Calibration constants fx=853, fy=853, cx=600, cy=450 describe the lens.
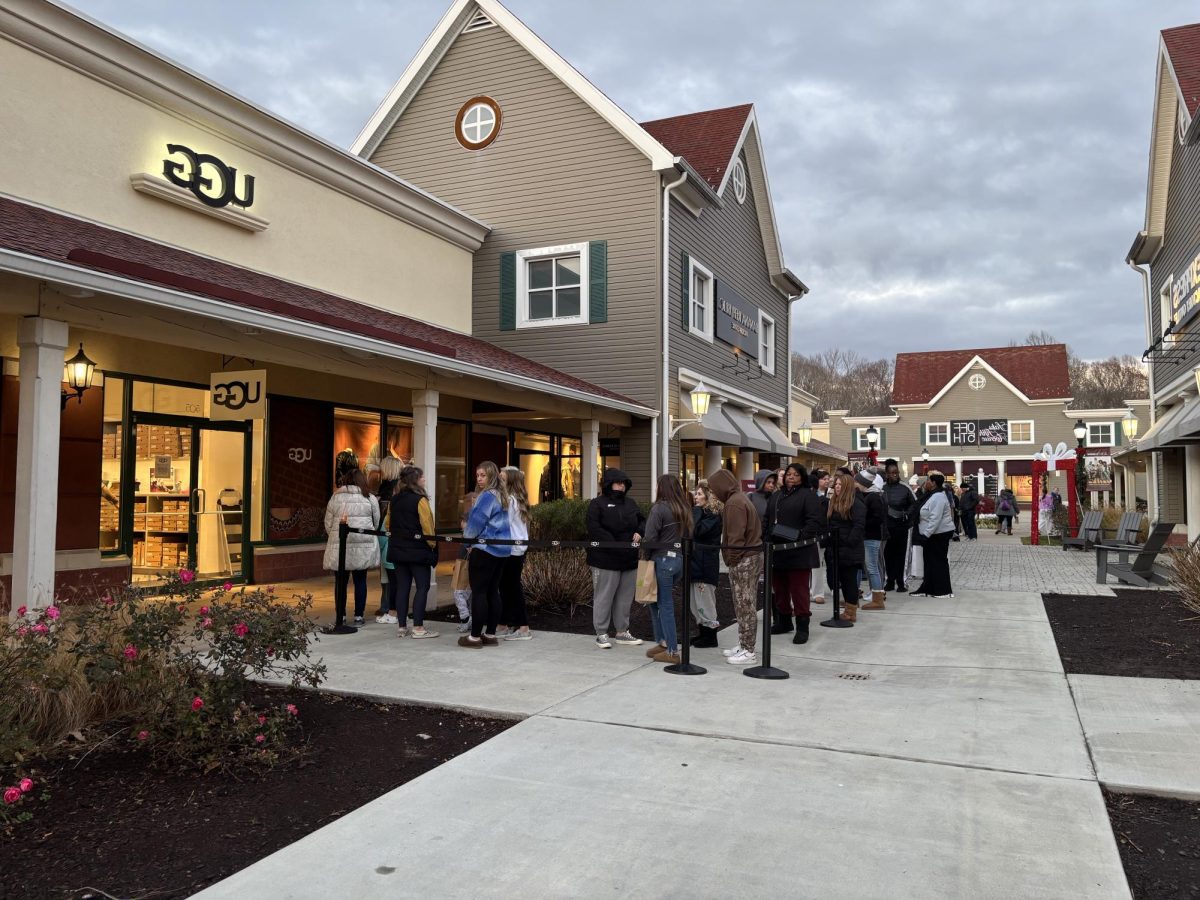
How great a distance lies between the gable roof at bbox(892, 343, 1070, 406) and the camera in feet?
159

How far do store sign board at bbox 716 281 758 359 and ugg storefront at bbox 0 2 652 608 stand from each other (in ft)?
16.9

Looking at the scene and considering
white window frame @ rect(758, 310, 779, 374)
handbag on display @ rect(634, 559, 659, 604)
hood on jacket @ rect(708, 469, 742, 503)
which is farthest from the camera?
white window frame @ rect(758, 310, 779, 374)

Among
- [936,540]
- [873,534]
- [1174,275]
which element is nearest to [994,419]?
[1174,275]

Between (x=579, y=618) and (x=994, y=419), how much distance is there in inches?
1783

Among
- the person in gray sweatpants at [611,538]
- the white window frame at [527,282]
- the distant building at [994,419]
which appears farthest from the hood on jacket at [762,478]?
the distant building at [994,419]

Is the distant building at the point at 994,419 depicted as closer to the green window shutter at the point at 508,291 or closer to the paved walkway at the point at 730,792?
the green window shutter at the point at 508,291

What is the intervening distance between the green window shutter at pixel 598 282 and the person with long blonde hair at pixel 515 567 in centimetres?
854

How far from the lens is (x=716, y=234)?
19203mm

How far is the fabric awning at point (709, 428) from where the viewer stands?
55.9 feet

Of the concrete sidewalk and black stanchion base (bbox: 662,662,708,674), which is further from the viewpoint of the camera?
black stanchion base (bbox: 662,662,708,674)

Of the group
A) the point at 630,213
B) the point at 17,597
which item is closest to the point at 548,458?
the point at 630,213

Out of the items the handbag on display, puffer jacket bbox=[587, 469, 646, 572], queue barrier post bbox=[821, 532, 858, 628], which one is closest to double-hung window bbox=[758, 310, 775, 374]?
queue barrier post bbox=[821, 532, 858, 628]

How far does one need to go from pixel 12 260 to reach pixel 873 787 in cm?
642

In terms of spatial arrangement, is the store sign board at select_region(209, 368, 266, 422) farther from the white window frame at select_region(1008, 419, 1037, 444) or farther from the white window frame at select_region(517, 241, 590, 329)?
the white window frame at select_region(1008, 419, 1037, 444)
